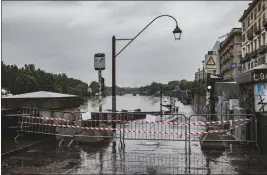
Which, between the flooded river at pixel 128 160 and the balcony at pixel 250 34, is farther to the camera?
the balcony at pixel 250 34

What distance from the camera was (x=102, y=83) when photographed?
1431 cm

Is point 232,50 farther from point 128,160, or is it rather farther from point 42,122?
point 128,160

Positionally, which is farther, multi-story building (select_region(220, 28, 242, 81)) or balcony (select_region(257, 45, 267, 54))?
multi-story building (select_region(220, 28, 242, 81))

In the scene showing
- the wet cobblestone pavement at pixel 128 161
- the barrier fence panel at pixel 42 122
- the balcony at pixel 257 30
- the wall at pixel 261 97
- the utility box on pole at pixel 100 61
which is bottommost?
the wet cobblestone pavement at pixel 128 161

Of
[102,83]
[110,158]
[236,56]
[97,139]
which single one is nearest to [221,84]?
[102,83]

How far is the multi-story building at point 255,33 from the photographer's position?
64125 millimetres

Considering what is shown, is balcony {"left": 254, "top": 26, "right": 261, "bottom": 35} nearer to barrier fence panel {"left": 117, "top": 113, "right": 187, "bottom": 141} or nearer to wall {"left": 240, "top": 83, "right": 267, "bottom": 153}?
barrier fence panel {"left": 117, "top": 113, "right": 187, "bottom": 141}

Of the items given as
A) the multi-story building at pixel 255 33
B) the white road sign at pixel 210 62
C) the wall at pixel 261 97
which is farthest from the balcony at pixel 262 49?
the wall at pixel 261 97

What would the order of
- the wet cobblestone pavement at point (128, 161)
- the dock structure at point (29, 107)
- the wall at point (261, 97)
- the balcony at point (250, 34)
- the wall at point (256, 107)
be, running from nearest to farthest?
the wet cobblestone pavement at point (128, 161) → the wall at point (256, 107) → the wall at point (261, 97) → the dock structure at point (29, 107) → the balcony at point (250, 34)

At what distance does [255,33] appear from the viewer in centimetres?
6881

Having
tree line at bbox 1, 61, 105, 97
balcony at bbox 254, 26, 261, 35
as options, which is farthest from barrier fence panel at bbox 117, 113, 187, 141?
tree line at bbox 1, 61, 105, 97

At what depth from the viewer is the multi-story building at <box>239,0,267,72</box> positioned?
6412 cm

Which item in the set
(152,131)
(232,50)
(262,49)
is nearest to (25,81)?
(232,50)

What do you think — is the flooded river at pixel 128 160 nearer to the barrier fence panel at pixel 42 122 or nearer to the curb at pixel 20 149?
the curb at pixel 20 149
